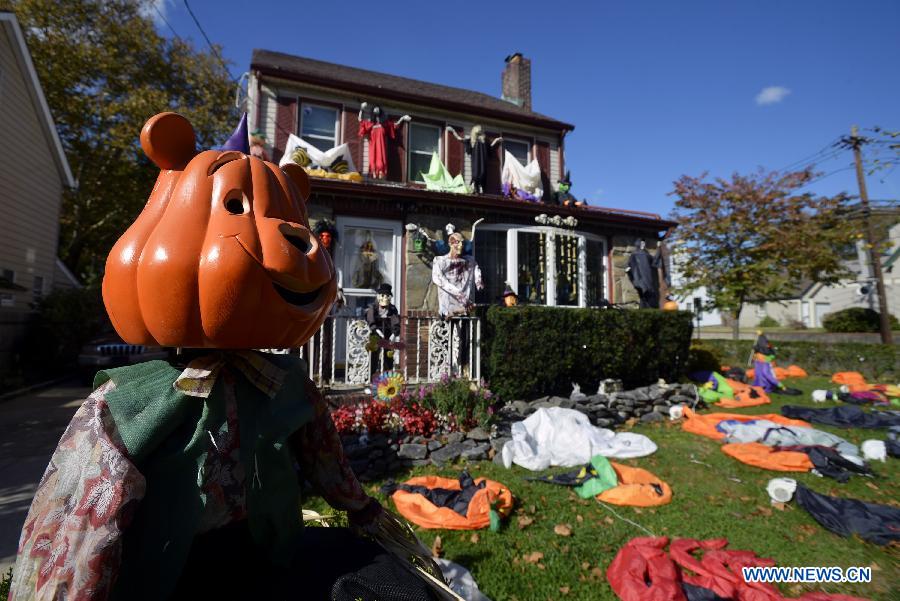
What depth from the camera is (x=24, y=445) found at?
214 inches

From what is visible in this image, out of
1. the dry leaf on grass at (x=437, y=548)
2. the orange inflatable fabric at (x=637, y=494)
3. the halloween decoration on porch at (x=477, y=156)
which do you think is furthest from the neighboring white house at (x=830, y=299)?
the dry leaf on grass at (x=437, y=548)

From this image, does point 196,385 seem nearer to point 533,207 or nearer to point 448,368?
point 448,368

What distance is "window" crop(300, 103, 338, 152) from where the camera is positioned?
9.92 metres

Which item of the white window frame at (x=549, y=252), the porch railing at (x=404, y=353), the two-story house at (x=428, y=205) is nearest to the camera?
the porch railing at (x=404, y=353)

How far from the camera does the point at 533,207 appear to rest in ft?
29.1

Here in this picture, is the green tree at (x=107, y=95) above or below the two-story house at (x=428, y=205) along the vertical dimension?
above

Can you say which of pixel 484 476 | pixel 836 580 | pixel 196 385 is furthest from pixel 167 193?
pixel 836 580

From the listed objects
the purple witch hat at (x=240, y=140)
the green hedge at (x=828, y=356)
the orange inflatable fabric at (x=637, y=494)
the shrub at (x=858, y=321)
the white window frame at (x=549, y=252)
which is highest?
the white window frame at (x=549, y=252)

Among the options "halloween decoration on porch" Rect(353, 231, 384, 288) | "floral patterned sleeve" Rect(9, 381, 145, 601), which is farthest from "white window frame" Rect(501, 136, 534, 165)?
"floral patterned sleeve" Rect(9, 381, 145, 601)

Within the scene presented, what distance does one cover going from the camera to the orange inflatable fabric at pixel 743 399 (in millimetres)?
7902

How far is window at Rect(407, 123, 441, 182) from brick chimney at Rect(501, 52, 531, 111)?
532 cm

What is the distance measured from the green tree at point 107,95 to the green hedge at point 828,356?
2003cm

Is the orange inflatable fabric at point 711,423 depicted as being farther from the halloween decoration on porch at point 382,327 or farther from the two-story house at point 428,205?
the halloween decoration on porch at point 382,327

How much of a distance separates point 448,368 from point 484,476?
7.63 ft
